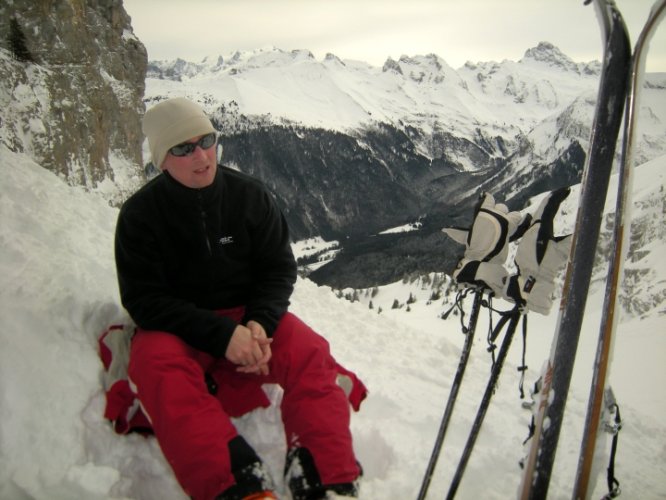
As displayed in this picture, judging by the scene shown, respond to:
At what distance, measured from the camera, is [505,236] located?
288 centimetres

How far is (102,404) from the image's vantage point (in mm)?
2654

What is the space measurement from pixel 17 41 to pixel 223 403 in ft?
64.3

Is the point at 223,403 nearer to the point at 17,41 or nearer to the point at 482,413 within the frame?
the point at 482,413

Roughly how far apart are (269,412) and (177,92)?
211361mm

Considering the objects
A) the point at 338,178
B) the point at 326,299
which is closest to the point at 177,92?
the point at 338,178

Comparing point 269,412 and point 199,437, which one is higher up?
point 199,437

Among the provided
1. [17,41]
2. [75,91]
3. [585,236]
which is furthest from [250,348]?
[75,91]

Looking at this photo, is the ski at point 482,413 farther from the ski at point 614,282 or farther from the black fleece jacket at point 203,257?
the black fleece jacket at point 203,257

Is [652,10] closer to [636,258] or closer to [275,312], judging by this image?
[275,312]

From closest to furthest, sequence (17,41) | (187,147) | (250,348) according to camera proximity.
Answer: (250,348) < (187,147) < (17,41)

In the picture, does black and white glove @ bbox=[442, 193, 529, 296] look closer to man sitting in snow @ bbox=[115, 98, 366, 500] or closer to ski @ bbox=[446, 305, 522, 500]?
ski @ bbox=[446, 305, 522, 500]

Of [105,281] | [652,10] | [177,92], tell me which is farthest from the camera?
[177,92]

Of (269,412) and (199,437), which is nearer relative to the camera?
(199,437)

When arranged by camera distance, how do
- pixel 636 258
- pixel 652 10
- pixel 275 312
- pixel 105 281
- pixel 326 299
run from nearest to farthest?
pixel 652 10 < pixel 275 312 < pixel 105 281 < pixel 326 299 < pixel 636 258
